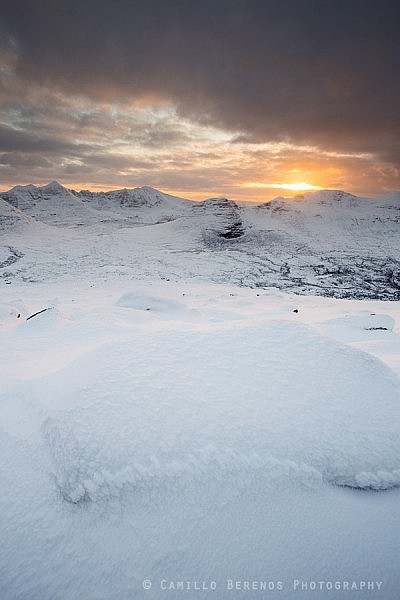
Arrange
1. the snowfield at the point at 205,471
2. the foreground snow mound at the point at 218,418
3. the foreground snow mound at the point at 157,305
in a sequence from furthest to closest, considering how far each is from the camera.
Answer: the foreground snow mound at the point at 157,305, the foreground snow mound at the point at 218,418, the snowfield at the point at 205,471

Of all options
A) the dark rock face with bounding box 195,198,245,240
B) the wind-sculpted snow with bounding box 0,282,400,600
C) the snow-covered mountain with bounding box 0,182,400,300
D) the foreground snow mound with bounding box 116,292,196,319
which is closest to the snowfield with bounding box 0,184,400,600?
the wind-sculpted snow with bounding box 0,282,400,600

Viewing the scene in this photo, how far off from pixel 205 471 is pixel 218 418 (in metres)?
0.34

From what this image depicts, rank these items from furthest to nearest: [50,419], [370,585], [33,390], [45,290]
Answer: [45,290]
[33,390]
[50,419]
[370,585]

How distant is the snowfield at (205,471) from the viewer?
1464 millimetres

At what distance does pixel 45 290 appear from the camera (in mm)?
13086

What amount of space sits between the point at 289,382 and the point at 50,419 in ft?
5.86

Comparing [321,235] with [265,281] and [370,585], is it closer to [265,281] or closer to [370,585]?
[265,281]

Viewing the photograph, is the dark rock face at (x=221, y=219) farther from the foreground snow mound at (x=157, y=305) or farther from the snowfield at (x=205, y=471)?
the snowfield at (x=205, y=471)

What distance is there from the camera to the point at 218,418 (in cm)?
208

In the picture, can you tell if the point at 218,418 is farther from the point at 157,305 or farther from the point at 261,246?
the point at 261,246

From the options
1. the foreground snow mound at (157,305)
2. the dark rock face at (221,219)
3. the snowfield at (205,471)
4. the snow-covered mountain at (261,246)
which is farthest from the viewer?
the dark rock face at (221,219)

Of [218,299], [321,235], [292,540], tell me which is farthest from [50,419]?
[321,235]

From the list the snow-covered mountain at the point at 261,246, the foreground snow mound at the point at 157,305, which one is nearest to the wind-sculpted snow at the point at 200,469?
the foreground snow mound at the point at 157,305

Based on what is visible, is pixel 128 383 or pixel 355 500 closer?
pixel 355 500
